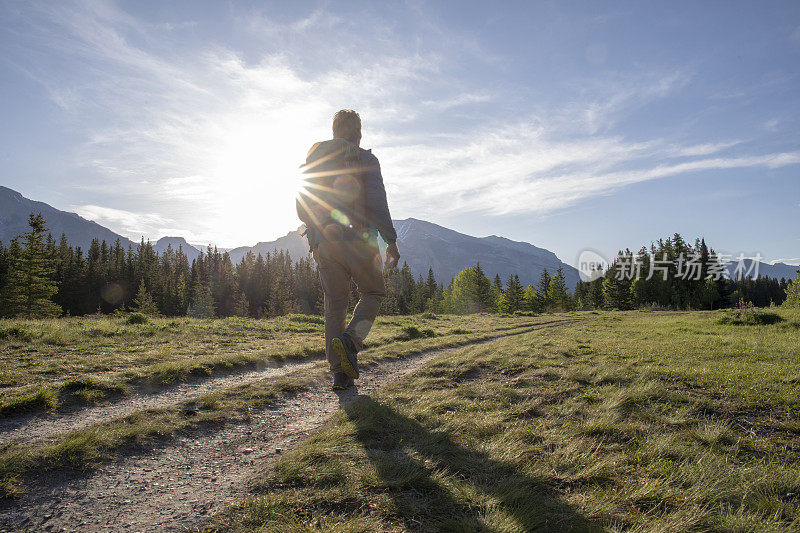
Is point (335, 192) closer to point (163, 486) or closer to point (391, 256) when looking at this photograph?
point (391, 256)

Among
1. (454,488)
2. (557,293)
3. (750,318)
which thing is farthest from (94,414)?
(557,293)

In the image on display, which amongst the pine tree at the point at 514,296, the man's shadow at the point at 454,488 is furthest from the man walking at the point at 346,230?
the pine tree at the point at 514,296

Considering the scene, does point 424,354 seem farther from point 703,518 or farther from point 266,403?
point 703,518

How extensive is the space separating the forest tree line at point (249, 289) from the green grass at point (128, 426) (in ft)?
106

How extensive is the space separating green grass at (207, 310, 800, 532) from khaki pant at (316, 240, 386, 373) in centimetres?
98

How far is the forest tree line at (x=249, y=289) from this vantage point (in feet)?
122

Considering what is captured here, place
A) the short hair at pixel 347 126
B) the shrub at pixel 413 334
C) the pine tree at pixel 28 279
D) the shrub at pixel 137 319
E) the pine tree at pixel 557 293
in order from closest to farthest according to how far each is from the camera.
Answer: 1. the short hair at pixel 347 126
2. the shrub at pixel 137 319
3. the shrub at pixel 413 334
4. the pine tree at pixel 28 279
5. the pine tree at pixel 557 293

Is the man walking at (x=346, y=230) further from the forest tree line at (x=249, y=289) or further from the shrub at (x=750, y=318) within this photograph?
the forest tree line at (x=249, y=289)

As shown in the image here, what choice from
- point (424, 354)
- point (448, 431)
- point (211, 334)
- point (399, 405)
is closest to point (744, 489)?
point (448, 431)

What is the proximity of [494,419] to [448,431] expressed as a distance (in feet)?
1.77

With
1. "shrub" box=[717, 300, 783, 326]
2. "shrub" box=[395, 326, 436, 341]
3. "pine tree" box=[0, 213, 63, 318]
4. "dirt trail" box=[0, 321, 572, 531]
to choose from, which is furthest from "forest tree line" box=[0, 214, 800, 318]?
"dirt trail" box=[0, 321, 572, 531]

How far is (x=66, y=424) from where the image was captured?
11.9 feet

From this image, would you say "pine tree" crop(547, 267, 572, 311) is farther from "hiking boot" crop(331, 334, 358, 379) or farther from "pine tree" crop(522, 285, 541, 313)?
"hiking boot" crop(331, 334, 358, 379)

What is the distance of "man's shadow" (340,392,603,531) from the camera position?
1880 millimetres
